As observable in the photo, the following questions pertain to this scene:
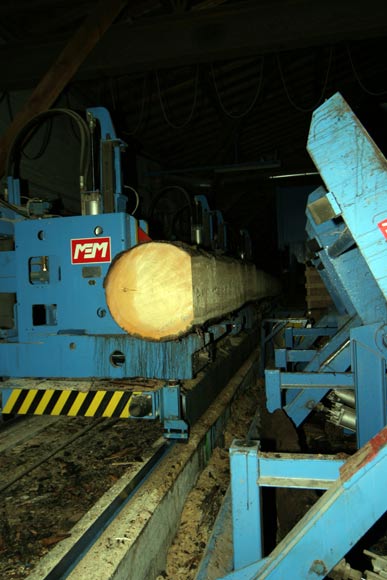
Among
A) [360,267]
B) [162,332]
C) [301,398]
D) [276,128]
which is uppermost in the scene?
[276,128]

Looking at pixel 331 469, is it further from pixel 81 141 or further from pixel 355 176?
pixel 81 141

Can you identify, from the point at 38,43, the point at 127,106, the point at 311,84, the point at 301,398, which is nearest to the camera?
the point at 301,398

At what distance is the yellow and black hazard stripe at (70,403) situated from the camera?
307 cm

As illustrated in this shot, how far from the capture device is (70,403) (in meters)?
3.19

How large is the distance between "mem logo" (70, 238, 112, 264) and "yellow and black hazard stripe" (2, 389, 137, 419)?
1.04m

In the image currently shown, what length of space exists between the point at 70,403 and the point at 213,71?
7.72 meters

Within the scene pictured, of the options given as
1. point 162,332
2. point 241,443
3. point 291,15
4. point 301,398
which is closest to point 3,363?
point 162,332

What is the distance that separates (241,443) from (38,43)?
6060 mm

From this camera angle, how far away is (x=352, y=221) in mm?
1462

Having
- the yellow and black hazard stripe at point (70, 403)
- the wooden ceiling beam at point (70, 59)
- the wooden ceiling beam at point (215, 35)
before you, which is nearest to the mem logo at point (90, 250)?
the yellow and black hazard stripe at point (70, 403)

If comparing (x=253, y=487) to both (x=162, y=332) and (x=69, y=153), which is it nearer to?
(x=162, y=332)

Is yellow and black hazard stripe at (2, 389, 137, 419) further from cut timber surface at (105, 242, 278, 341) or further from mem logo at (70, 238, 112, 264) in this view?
mem logo at (70, 238, 112, 264)

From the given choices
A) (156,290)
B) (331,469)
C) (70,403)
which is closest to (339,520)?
(331,469)

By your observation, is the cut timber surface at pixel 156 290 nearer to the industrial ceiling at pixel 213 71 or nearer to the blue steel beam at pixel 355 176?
the blue steel beam at pixel 355 176
